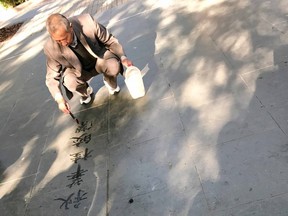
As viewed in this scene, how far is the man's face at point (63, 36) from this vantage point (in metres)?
3.65

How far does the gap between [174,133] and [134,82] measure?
0.95 meters

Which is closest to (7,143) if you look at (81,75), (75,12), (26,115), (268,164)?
(26,115)

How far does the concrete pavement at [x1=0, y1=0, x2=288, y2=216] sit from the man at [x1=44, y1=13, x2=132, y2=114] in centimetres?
45

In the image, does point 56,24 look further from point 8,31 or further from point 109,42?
point 8,31

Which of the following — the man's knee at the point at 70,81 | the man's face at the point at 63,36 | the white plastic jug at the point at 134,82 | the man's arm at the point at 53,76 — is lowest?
the white plastic jug at the point at 134,82

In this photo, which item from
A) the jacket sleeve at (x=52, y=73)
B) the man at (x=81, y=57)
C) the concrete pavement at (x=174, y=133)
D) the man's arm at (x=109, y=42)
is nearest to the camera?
the concrete pavement at (x=174, y=133)

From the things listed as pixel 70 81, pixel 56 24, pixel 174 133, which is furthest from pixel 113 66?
pixel 174 133

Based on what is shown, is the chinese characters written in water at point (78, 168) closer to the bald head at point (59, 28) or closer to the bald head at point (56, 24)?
the bald head at point (59, 28)

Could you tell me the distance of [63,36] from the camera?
368cm

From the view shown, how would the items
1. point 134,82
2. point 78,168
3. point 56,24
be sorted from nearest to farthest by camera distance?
point 56,24, point 78,168, point 134,82

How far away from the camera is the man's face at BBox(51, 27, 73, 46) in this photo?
365cm

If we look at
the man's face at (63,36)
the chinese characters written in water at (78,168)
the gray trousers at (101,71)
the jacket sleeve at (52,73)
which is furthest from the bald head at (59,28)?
the chinese characters written in water at (78,168)

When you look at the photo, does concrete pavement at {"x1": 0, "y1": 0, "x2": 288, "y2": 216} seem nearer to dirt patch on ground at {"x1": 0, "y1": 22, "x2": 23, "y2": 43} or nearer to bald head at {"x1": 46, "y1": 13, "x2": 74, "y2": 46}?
bald head at {"x1": 46, "y1": 13, "x2": 74, "y2": 46}

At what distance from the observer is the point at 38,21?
10062 mm
